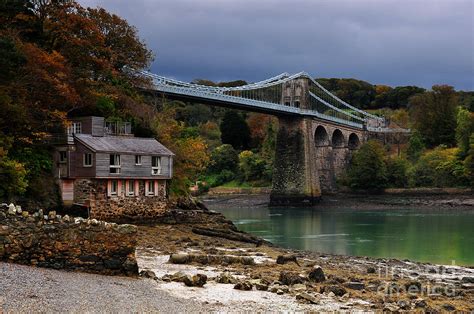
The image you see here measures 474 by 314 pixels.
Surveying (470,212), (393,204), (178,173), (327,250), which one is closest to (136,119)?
(178,173)

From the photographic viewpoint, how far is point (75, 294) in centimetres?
1231

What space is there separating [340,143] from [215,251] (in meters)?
70.7

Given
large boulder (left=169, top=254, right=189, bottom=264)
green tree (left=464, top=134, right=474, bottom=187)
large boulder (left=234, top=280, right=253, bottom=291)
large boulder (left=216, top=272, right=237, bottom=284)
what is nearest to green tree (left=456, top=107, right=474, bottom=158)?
green tree (left=464, top=134, right=474, bottom=187)

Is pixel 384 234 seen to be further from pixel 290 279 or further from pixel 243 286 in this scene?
pixel 243 286

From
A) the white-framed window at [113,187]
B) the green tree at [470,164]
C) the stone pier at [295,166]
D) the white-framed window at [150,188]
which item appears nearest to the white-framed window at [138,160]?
the white-framed window at [150,188]

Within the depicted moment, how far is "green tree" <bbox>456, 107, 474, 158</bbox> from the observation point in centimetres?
7419

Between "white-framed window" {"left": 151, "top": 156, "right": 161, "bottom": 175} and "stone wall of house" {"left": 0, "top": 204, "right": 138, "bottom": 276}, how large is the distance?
15.6 m

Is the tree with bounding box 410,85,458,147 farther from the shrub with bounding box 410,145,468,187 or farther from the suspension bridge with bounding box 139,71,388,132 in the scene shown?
the suspension bridge with bounding box 139,71,388,132

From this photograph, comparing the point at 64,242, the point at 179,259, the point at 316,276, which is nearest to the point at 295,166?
the point at 179,259

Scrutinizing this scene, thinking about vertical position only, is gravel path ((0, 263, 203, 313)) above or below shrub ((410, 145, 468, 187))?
below

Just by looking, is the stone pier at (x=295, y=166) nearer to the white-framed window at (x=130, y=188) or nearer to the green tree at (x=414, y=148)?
the green tree at (x=414, y=148)

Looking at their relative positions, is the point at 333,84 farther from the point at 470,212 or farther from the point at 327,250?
the point at 327,250

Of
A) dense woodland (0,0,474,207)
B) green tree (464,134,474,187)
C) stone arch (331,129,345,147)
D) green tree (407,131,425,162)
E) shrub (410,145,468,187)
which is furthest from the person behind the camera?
stone arch (331,129,345,147)

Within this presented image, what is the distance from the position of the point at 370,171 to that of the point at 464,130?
1185cm
